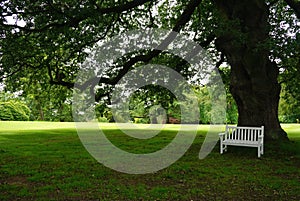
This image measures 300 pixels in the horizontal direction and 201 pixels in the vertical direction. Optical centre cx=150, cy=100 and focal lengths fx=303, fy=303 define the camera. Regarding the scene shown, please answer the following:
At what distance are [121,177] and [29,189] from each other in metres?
2.14

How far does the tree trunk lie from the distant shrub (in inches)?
1248

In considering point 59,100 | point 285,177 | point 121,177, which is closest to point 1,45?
point 59,100

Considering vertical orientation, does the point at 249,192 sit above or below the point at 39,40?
below

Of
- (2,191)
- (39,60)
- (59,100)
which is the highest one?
(39,60)

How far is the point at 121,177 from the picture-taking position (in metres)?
7.46

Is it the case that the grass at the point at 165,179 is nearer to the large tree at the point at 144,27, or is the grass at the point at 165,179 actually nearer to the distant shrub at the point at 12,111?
the large tree at the point at 144,27

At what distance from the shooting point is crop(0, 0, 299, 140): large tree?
8.65 metres

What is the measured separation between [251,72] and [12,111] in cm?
3441

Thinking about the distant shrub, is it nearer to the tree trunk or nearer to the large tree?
the large tree

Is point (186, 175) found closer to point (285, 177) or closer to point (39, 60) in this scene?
point (285, 177)

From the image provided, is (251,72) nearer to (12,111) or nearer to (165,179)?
(165,179)

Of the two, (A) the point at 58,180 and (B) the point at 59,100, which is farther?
(B) the point at 59,100

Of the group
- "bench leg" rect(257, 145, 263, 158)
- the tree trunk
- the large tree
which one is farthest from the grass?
the large tree

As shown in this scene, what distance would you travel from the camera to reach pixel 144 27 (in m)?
14.4
